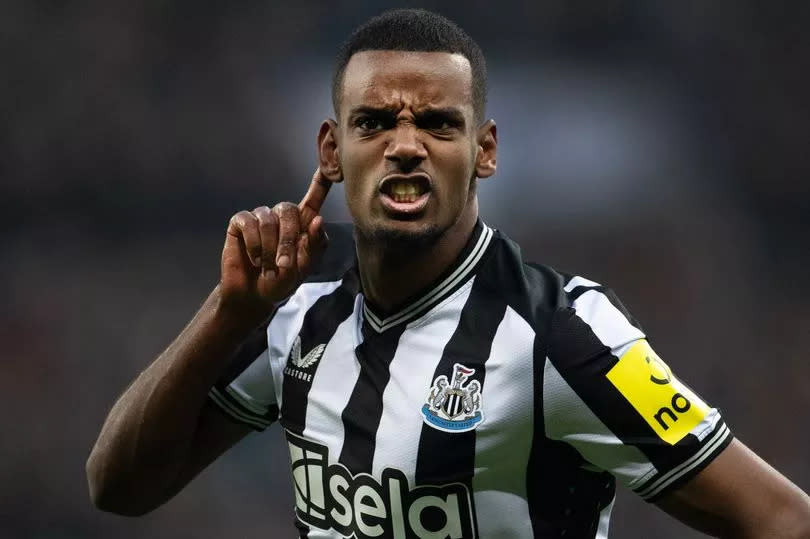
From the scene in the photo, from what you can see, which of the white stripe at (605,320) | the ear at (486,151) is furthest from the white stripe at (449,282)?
the white stripe at (605,320)

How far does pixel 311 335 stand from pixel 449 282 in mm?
345

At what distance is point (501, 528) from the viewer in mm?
2119

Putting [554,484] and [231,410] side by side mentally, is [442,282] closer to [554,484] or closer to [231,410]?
[554,484]

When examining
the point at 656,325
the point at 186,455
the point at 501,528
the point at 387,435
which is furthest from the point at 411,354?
the point at 656,325

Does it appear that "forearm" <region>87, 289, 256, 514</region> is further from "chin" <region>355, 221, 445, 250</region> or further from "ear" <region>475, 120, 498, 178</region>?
"ear" <region>475, 120, 498, 178</region>

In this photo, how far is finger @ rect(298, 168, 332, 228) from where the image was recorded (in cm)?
226

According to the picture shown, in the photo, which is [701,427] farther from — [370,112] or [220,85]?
[220,85]

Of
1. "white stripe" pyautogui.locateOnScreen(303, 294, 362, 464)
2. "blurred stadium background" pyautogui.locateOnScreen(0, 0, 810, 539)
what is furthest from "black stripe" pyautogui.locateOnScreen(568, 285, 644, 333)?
"blurred stadium background" pyautogui.locateOnScreen(0, 0, 810, 539)

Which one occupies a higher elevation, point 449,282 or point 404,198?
point 404,198

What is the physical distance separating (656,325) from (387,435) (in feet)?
11.8

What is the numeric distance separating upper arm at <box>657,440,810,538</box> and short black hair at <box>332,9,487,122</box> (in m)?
0.82

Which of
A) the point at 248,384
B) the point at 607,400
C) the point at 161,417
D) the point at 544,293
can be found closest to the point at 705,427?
the point at 607,400

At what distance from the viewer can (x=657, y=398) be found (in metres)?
2.01

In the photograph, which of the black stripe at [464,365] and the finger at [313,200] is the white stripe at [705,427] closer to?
the black stripe at [464,365]
